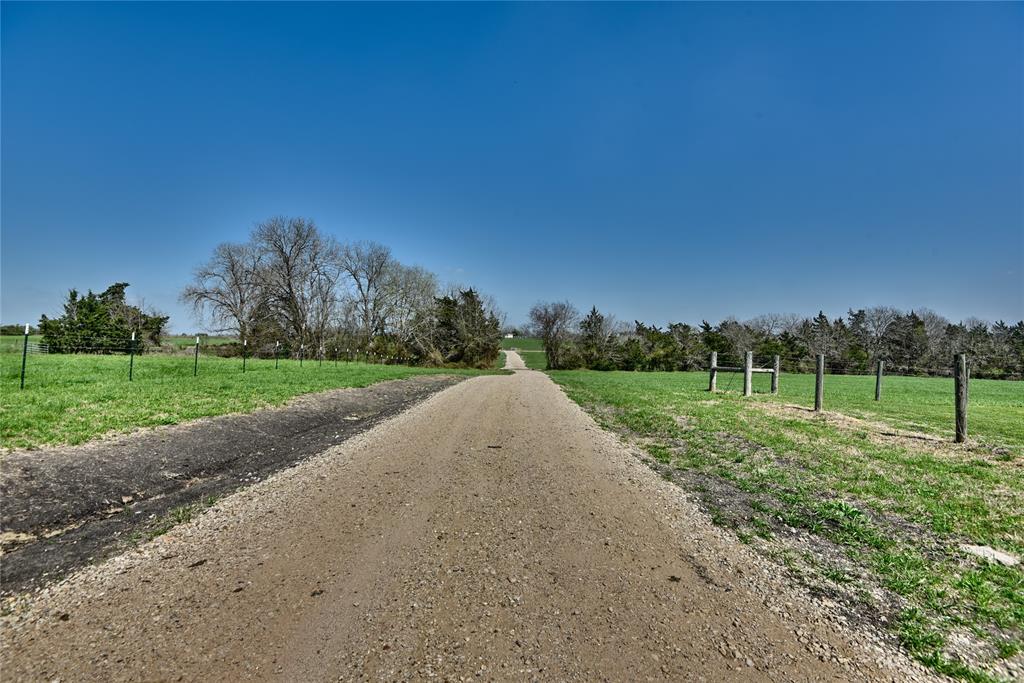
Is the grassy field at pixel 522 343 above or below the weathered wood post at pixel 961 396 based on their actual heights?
above

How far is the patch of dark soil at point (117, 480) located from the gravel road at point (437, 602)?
470 millimetres

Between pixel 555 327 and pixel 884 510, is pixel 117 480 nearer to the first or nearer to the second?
pixel 884 510

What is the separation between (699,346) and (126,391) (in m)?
49.1

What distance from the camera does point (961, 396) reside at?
7.83 meters

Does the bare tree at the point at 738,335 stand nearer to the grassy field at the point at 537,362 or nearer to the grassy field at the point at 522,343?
the grassy field at the point at 537,362

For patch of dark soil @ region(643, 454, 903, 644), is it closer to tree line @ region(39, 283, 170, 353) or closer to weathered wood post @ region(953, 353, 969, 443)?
weathered wood post @ region(953, 353, 969, 443)

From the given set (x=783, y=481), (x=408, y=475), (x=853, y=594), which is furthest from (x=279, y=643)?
(x=783, y=481)

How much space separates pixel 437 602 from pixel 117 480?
180 inches

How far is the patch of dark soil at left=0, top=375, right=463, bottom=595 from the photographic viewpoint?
3422 millimetres

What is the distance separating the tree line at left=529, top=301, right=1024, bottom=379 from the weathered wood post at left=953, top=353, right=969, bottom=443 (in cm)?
3527

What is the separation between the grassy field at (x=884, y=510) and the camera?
2707mm

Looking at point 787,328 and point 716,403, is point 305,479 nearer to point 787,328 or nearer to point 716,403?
point 716,403

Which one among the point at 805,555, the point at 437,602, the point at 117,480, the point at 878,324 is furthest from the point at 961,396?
the point at 878,324

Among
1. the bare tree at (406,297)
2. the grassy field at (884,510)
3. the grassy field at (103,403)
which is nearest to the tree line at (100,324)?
the bare tree at (406,297)
